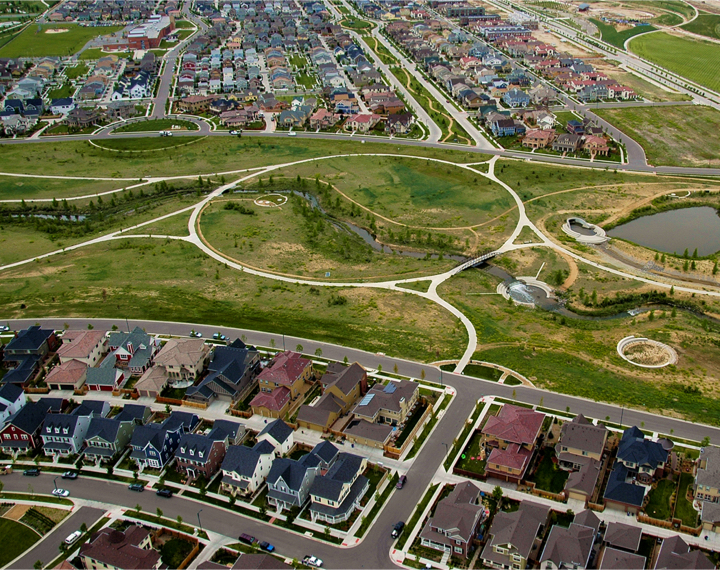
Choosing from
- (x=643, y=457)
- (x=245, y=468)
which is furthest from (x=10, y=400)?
(x=643, y=457)

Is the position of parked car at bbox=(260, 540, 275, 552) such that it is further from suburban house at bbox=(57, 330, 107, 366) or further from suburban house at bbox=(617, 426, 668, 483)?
suburban house at bbox=(57, 330, 107, 366)

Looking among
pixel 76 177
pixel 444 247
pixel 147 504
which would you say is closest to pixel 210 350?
pixel 147 504

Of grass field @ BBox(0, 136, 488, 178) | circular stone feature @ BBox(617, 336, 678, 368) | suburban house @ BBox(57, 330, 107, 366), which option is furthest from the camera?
grass field @ BBox(0, 136, 488, 178)

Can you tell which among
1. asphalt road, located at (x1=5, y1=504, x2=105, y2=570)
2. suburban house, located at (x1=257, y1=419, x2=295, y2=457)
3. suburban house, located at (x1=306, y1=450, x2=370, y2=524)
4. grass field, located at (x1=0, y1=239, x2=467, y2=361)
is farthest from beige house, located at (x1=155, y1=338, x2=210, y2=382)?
suburban house, located at (x1=306, y1=450, x2=370, y2=524)

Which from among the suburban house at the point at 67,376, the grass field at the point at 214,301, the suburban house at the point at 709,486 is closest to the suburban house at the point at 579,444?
the suburban house at the point at 709,486

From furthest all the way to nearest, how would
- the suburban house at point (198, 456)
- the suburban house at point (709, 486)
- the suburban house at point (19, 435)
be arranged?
the suburban house at point (19, 435) → the suburban house at point (198, 456) → the suburban house at point (709, 486)

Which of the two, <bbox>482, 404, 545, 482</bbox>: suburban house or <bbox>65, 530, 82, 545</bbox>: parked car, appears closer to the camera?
<bbox>65, 530, 82, 545</bbox>: parked car

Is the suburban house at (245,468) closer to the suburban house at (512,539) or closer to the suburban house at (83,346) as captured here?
the suburban house at (512,539)
